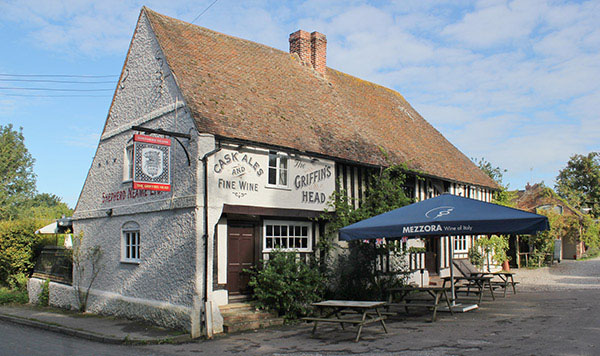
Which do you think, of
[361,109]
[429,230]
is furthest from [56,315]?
[361,109]

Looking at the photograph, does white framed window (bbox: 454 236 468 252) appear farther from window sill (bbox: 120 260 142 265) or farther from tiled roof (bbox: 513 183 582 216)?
tiled roof (bbox: 513 183 582 216)

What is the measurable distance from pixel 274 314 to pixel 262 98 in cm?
584

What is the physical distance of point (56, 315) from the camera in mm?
13531

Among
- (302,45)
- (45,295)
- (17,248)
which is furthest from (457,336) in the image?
(17,248)

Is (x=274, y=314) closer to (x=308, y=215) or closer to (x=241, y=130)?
(x=308, y=215)

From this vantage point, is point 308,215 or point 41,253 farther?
point 41,253

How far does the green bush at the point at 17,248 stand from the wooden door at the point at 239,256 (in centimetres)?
1115

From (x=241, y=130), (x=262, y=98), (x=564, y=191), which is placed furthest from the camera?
(x=564, y=191)

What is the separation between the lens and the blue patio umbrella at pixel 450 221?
27.9ft

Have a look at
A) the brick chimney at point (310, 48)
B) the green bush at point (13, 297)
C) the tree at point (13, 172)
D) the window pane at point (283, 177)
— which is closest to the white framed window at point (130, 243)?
the window pane at point (283, 177)

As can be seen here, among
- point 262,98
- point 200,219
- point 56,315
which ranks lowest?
point 56,315

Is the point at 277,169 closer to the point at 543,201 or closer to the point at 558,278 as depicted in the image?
the point at 558,278

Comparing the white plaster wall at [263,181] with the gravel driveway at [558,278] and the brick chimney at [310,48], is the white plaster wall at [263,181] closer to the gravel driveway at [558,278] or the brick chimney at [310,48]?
the brick chimney at [310,48]

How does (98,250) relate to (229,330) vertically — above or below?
above
